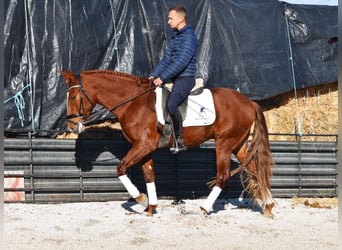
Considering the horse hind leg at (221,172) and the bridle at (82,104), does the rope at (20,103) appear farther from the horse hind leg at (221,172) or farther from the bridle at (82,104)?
the horse hind leg at (221,172)

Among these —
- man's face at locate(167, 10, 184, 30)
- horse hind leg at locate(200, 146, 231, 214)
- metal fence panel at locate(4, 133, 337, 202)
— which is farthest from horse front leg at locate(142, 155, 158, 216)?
man's face at locate(167, 10, 184, 30)

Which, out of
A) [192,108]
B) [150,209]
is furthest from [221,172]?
[150,209]

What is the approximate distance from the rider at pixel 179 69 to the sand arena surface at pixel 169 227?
4.05 ft

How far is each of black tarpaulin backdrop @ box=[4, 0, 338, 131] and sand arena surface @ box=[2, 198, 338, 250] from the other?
180 cm

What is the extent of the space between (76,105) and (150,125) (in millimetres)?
1149

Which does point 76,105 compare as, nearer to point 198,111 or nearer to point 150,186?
point 150,186

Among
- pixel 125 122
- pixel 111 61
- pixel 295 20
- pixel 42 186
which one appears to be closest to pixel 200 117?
pixel 125 122

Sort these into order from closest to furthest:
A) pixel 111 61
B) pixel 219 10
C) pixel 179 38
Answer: pixel 179 38, pixel 111 61, pixel 219 10

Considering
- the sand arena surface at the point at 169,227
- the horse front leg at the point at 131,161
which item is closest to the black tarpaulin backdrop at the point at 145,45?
the horse front leg at the point at 131,161

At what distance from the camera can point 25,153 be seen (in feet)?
30.6

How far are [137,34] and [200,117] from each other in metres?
2.34

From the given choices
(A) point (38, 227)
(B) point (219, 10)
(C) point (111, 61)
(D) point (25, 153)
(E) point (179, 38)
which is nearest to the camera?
(A) point (38, 227)

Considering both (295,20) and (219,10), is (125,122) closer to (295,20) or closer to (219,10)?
(219,10)

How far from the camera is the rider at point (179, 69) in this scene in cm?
835
